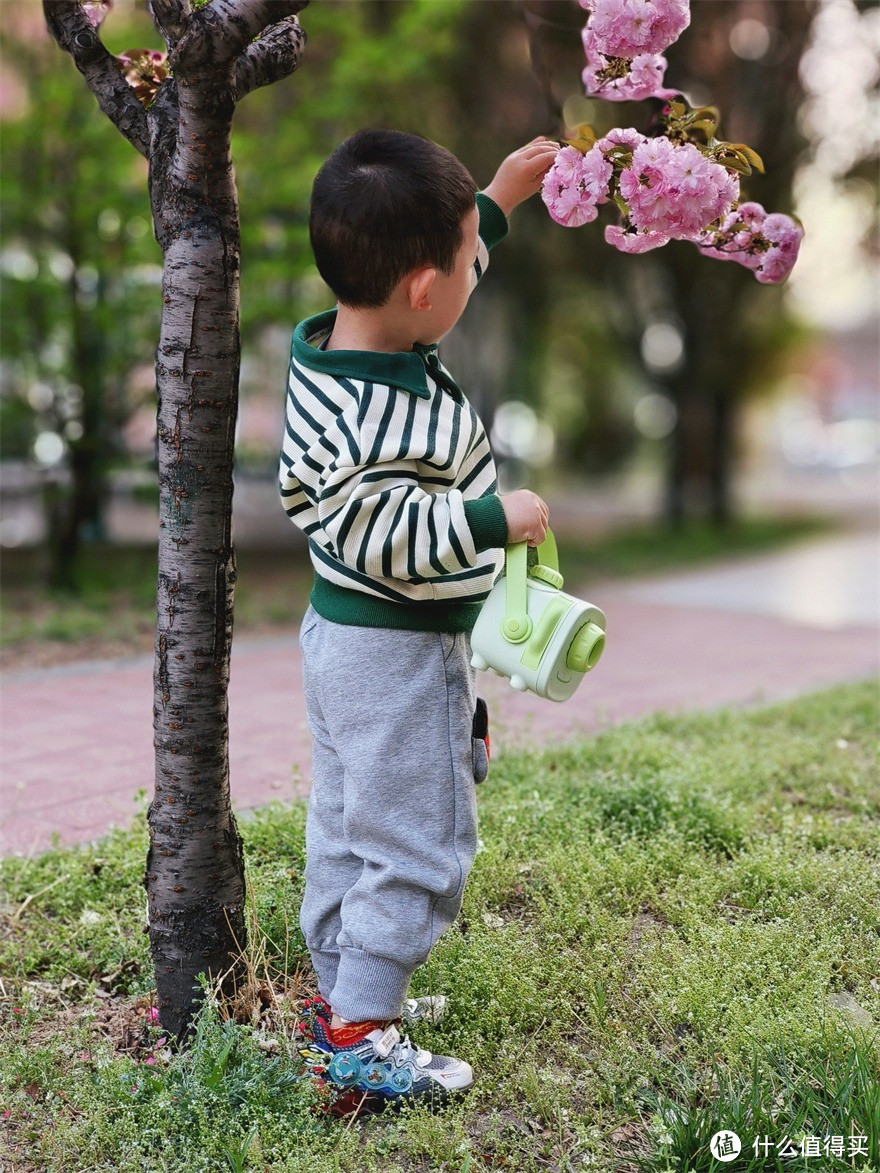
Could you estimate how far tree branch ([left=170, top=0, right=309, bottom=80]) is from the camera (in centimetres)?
201

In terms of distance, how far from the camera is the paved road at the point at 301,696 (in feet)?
12.7

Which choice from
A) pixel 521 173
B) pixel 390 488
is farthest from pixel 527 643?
pixel 521 173

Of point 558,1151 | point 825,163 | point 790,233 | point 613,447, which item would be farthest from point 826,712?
point 613,447

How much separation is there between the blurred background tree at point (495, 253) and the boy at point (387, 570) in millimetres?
824

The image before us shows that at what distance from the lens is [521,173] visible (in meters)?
2.38

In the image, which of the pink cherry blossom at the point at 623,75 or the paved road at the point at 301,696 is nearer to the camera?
the pink cherry blossom at the point at 623,75

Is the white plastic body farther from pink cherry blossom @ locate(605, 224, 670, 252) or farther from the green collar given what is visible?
pink cherry blossom @ locate(605, 224, 670, 252)

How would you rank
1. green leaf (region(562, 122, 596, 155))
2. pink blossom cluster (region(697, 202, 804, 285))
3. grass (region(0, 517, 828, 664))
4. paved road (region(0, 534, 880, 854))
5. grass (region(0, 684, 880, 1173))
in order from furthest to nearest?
grass (region(0, 517, 828, 664)), paved road (region(0, 534, 880, 854)), pink blossom cluster (region(697, 202, 804, 285)), green leaf (region(562, 122, 596, 155)), grass (region(0, 684, 880, 1173))

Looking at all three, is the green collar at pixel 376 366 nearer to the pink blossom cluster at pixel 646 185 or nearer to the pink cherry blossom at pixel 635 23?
the pink blossom cluster at pixel 646 185

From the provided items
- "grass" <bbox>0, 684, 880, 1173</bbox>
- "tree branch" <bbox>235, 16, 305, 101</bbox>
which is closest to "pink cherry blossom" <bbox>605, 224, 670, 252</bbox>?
"tree branch" <bbox>235, 16, 305, 101</bbox>

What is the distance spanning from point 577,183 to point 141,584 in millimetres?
6085

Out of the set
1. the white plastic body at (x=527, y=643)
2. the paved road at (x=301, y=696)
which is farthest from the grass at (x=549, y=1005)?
the white plastic body at (x=527, y=643)

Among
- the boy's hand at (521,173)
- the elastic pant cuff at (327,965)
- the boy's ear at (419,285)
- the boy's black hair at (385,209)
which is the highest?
the boy's hand at (521,173)

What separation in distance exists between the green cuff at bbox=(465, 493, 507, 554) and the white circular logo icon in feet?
3.40
